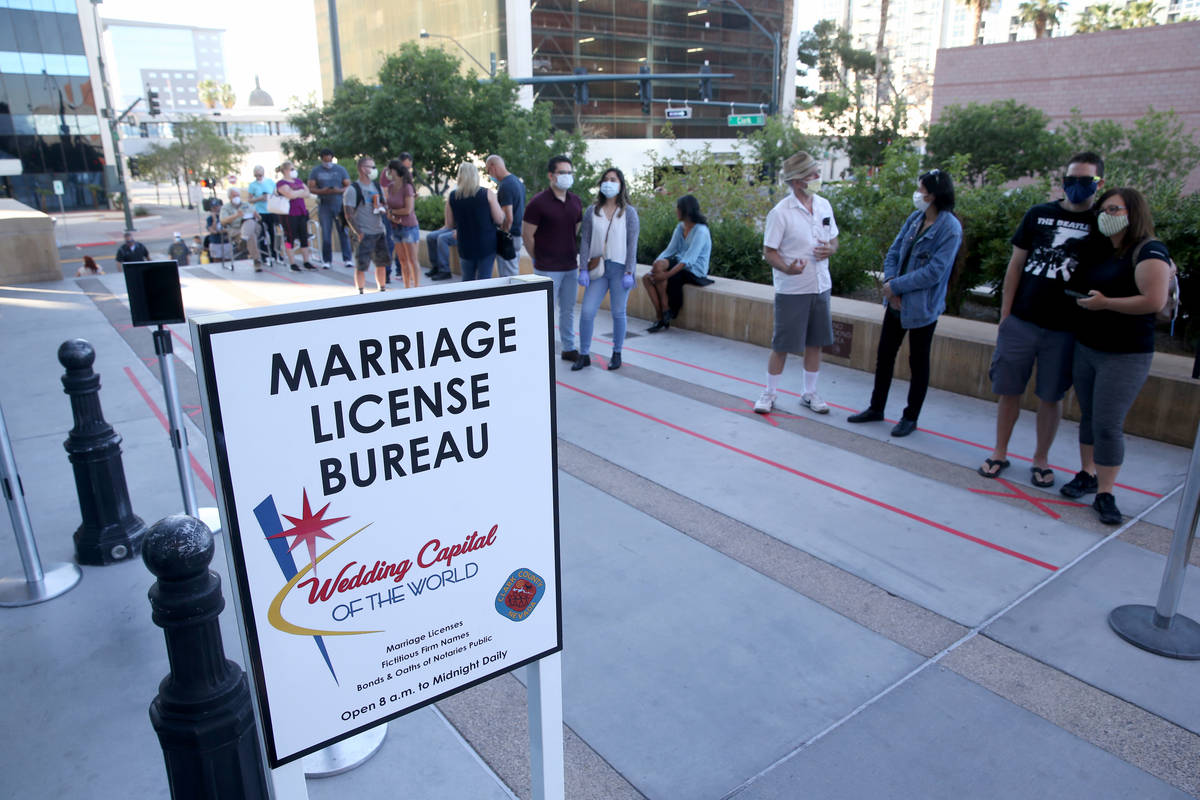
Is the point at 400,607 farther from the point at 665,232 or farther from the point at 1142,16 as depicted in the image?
the point at 1142,16

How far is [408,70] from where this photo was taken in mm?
23125

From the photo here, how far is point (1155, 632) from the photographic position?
12.0ft

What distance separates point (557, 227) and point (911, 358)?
3353mm

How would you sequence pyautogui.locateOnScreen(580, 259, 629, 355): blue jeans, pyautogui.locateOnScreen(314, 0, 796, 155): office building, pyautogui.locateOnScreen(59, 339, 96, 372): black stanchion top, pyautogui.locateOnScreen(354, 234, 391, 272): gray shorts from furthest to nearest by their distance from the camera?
pyautogui.locateOnScreen(314, 0, 796, 155): office building
pyautogui.locateOnScreen(354, 234, 391, 272): gray shorts
pyautogui.locateOnScreen(580, 259, 629, 355): blue jeans
pyautogui.locateOnScreen(59, 339, 96, 372): black stanchion top

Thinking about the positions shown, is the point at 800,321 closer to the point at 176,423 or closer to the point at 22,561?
the point at 176,423

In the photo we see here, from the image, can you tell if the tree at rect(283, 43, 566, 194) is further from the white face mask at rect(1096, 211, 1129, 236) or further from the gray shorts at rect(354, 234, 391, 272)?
the white face mask at rect(1096, 211, 1129, 236)

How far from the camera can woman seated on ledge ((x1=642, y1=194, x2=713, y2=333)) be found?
9047 mm

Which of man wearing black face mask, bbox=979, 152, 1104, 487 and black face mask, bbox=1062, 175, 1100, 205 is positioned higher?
black face mask, bbox=1062, 175, 1100, 205

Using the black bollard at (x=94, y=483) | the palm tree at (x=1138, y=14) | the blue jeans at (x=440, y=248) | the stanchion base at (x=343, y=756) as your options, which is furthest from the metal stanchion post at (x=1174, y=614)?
the palm tree at (x=1138, y=14)

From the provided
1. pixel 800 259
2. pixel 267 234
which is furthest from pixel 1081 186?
pixel 267 234

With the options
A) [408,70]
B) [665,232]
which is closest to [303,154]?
[408,70]

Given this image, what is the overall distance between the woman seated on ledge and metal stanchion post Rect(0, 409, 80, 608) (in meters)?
6.54

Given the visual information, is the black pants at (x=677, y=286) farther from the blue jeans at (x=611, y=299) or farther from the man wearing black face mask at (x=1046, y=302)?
the man wearing black face mask at (x=1046, y=302)

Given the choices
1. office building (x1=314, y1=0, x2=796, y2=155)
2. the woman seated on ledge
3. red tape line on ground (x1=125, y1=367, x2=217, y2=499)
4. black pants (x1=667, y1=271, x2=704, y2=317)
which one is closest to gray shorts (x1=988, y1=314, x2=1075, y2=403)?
the woman seated on ledge
